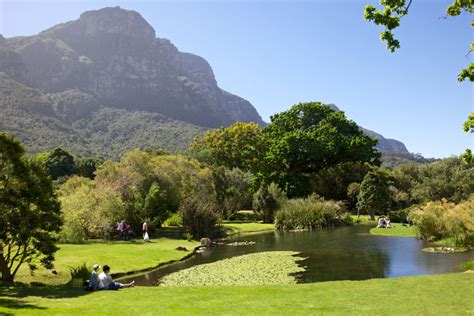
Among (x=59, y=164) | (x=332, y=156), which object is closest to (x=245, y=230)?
(x=332, y=156)

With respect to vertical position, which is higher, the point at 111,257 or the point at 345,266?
the point at 111,257

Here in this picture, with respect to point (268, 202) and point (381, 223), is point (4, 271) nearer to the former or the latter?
point (381, 223)

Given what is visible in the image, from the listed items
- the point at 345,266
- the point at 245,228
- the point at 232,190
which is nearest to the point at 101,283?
the point at 345,266

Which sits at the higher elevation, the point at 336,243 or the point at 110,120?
the point at 110,120

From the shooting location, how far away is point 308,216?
43.9m

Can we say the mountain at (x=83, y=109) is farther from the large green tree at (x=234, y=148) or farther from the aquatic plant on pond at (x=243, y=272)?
the aquatic plant on pond at (x=243, y=272)

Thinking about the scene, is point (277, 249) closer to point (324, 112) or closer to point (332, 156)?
point (332, 156)

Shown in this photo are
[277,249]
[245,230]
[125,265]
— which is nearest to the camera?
[125,265]

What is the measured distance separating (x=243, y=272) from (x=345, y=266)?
4783mm

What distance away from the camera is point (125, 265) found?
21422mm

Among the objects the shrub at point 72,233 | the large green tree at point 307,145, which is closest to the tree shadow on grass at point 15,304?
the shrub at point 72,233

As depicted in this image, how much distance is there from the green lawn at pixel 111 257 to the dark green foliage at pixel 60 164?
51.5m

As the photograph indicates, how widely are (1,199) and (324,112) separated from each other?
2294 inches

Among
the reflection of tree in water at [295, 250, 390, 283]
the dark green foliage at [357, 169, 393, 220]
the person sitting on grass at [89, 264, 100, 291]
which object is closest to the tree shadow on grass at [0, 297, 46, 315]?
the person sitting on grass at [89, 264, 100, 291]
